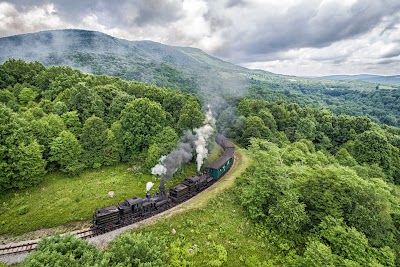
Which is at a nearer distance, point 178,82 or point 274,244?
point 274,244

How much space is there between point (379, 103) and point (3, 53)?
252 m

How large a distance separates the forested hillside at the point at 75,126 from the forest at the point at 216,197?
0.53 feet

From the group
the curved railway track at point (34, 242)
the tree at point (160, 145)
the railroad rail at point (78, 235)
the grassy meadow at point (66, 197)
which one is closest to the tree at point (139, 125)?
the tree at point (160, 145)

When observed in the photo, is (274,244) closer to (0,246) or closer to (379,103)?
(0,246)

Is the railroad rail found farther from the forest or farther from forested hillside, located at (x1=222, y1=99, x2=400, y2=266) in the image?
forested hillside, located at (x1=222, y1=99, x2=400, y2=266)

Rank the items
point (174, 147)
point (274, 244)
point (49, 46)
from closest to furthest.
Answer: point (274, 244) → point (174, 147) → point (49, 46)

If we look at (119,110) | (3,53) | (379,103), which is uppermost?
(3,53)

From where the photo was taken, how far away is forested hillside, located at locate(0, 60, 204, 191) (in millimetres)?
26766

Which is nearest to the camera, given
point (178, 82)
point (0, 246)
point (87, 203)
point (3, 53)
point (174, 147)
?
point (0, 246)

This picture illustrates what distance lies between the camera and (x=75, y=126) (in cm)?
3544

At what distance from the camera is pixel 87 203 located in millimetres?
25938

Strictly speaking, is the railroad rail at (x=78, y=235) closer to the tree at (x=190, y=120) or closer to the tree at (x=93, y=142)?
the tree at (x=93, y=142)

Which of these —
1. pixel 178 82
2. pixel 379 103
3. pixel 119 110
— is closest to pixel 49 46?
pixel 178 82

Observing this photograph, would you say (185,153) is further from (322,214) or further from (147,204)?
(322,214)
